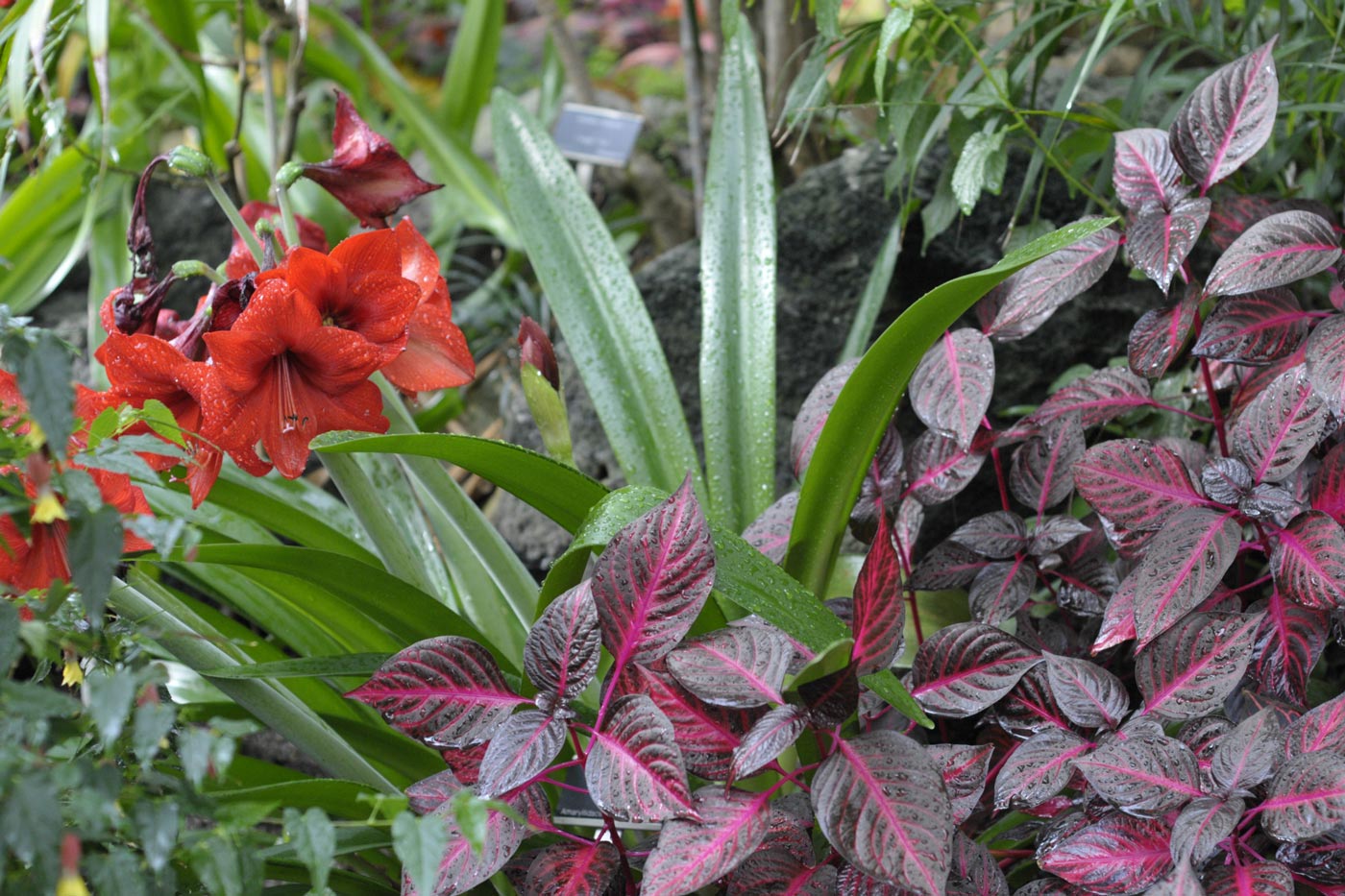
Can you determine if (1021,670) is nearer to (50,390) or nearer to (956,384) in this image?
(956,384)

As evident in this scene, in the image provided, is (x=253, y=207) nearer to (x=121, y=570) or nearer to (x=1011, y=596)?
(x=121, y=570)

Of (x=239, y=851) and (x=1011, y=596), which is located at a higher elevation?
(x=239, y=851)

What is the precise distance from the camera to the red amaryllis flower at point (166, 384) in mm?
760

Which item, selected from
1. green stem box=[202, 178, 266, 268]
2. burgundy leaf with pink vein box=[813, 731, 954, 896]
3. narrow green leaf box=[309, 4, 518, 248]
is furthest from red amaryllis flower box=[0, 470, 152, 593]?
narrow green leaf box=[309, 4, 518, 248]

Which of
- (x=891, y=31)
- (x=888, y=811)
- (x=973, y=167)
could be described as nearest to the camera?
(x=888, y=811)

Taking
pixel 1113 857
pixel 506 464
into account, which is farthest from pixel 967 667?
pixel 506 464

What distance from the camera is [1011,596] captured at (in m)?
0.86

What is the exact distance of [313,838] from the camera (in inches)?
19.2

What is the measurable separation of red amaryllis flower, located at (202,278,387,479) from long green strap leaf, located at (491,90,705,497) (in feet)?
1.15

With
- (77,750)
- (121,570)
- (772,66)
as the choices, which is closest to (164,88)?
(772,66)

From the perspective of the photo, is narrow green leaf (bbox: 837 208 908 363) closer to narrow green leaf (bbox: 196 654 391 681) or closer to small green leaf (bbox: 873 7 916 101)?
small green leaf (bbox: 873 7 916 101)

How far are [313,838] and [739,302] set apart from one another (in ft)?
2.63

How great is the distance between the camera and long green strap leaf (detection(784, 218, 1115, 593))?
2.39ft

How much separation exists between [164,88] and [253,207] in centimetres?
157
